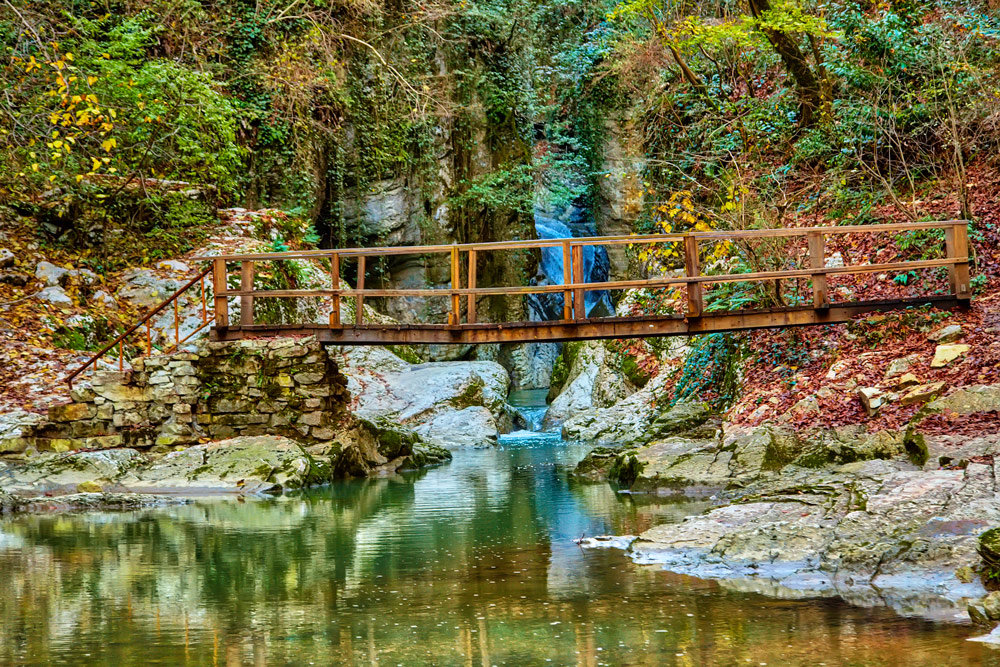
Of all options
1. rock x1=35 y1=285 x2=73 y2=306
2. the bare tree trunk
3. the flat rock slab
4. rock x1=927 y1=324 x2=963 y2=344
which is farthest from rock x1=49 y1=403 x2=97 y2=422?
the bare tree trunk

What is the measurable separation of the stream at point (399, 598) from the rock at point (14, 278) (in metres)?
6.18

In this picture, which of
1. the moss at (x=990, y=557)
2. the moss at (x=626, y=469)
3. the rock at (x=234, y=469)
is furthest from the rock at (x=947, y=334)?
the rock at (x=234, y=469)

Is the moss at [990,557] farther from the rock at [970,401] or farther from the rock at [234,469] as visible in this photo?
the rock at [234,469]

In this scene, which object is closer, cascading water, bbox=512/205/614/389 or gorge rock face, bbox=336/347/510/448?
gorge rock face, bbox=336/347/510/448

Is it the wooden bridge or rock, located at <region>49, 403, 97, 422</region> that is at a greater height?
the wooden bridge

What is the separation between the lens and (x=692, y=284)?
13164 mm

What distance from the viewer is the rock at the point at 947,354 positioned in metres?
12.0

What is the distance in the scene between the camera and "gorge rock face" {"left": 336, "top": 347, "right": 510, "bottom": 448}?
735 inches

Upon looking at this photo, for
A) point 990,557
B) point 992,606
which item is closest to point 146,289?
point 990,557

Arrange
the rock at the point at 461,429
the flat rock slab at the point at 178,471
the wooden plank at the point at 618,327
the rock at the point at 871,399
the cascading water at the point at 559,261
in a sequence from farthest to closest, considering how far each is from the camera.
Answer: the cascading water at the point at 559,261 < the rock at the point at 461,429 < the flat rock slab at the point at 178,471 < the wooden plank at the point at 618,327 < the rock at the point at 871,399

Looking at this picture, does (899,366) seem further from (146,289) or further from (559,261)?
(559,261)

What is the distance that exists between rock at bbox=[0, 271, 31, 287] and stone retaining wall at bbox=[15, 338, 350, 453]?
10.7 feet

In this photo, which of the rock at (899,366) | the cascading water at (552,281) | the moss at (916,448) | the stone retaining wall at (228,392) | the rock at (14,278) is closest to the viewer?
the moss at (916,448)

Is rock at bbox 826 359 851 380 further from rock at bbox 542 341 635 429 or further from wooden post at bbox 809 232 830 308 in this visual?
rock at bbox 542 341 635 429
